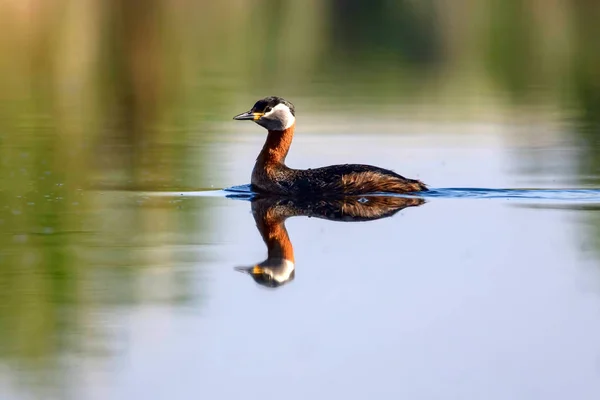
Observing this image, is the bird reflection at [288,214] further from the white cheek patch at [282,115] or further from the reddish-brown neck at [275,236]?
the white cheek patch at [282,115]

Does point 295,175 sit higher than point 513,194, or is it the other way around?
point 295,175

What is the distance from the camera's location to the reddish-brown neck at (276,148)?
1338cm

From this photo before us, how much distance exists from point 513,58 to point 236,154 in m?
14.5

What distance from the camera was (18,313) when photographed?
7.78 m

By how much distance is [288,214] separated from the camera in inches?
458

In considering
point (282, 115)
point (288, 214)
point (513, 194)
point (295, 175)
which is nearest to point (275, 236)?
point (288, 214)

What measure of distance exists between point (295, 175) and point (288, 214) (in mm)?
1430

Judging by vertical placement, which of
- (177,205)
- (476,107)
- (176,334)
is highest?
(476,107)

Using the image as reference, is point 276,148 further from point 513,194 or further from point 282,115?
point 513,194

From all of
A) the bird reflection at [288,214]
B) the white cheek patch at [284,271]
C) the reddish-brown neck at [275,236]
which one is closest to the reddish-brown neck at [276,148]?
the bird reflection at [288,214]

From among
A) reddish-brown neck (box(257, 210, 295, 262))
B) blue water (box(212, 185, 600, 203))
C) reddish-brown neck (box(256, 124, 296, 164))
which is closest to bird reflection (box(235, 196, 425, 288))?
reddish-brown neck (box(257, 210, 295, 262))

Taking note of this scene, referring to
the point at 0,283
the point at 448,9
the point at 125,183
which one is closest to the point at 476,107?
the point at 125,183

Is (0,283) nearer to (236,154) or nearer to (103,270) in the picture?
(103,270)

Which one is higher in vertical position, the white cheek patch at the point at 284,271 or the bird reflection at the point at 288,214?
the bird reflection at the point at 288,214
